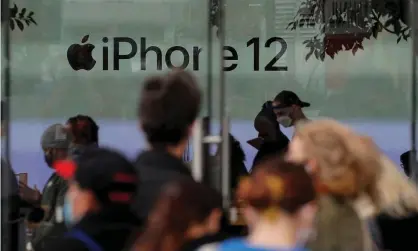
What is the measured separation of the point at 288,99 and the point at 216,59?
58cm

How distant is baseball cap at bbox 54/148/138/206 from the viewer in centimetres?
221

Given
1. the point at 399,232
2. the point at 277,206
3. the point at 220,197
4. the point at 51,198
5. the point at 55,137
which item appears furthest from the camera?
the point at 55,137

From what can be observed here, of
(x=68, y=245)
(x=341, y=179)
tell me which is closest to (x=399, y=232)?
(x=341, y=179)

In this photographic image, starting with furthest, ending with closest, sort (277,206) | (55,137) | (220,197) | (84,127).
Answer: (84,127), (55,137), (220,197), (277,206)

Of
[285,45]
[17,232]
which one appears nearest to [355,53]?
[285,45]

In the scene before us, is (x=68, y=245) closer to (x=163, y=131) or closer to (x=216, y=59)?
(x=163, y=131)

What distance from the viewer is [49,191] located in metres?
4.63

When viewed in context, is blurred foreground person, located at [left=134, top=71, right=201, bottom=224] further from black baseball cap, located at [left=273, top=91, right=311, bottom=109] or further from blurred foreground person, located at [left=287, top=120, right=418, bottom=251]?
black baseball cap, located at [left=273, top=91, right=311, bottom=109]

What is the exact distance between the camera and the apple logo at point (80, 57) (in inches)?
198

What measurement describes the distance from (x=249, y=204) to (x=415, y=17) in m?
2.57

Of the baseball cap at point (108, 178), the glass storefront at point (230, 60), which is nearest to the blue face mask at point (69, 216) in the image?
the baseball cap at point (108, 178)

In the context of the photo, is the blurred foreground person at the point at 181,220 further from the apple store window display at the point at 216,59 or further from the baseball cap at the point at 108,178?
the apple store window display at the point at 216,59

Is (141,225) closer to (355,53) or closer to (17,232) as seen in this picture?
(17,232)

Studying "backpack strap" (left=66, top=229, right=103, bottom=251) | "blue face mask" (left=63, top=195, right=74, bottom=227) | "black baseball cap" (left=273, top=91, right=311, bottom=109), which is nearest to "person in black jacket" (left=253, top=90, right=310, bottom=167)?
"black baseball cap" (left=273, top=91, right=311, bottom=109)
